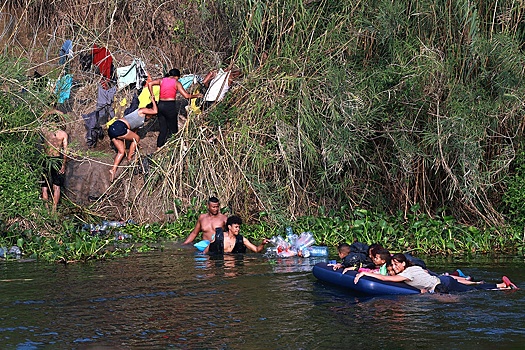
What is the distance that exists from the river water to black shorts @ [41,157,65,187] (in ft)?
8.10

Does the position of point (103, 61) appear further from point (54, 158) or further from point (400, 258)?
point (400, 258)

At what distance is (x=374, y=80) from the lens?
45.4 feet

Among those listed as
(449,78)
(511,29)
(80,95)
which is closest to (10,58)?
(80,95)

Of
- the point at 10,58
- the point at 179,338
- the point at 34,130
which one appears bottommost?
the point at 179,338

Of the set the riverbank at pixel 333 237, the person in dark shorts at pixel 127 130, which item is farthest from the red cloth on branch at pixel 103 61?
the riverbank at pixel 333 237

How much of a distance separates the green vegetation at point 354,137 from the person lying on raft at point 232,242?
2.91 feet

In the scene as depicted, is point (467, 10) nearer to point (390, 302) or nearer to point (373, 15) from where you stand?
point (373, 15)

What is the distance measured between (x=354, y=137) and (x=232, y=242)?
8.37 ft

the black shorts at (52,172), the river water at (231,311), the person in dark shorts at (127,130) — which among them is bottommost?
the river water at (231,311)

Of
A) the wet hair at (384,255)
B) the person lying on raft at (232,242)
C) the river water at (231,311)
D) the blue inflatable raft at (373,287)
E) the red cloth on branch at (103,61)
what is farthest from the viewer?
the red cloth on branch at (103,61)

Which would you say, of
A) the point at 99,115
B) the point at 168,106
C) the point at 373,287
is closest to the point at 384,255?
the point at 373,287

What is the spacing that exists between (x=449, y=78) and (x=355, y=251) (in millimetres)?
3927

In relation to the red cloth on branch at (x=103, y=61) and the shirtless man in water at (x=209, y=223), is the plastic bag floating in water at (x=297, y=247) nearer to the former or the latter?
the shirtless man in water at (x=209, y=223)

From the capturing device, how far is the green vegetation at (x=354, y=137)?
523 inches
